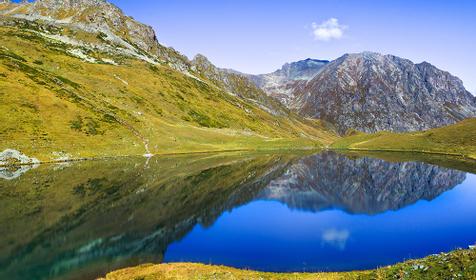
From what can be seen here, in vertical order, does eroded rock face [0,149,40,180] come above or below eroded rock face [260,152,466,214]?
below

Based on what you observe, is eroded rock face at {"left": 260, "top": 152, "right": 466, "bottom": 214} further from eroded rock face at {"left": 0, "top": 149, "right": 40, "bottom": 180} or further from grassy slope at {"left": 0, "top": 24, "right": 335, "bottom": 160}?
eroded rock face at {"left": 0, "top": 149, "right": 40, "bottom": 180}

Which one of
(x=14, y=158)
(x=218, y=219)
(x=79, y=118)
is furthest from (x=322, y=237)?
(x=79, y=118)

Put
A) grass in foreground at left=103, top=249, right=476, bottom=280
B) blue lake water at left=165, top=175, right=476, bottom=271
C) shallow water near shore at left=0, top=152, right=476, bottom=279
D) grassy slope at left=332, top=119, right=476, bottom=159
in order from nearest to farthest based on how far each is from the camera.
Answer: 1. grass in foreground at left=103, top=249, right=476, bottom=280
2. shallow water near shore at left=0, top=152, right=476, bottom=279
3. blue lake water at left=165, top=175, right=476, bottom=271
4. grassy slope at left=332, top=119, right=476, bottom=159

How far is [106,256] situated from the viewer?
39.1m

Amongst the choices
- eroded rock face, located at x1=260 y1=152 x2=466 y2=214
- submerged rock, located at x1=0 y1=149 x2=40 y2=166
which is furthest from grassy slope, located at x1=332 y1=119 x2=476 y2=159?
submerged rock, located at x1=0 y1=149 x2=40 y2=166

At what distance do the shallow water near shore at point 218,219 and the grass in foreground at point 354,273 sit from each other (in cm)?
324

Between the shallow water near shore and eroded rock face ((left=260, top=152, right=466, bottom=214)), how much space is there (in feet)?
1.28

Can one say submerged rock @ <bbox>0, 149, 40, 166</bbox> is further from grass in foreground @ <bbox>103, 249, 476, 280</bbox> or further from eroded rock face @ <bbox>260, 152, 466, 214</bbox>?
grass in foreground @ <bbox>103, 249, 476, 280</bbox>

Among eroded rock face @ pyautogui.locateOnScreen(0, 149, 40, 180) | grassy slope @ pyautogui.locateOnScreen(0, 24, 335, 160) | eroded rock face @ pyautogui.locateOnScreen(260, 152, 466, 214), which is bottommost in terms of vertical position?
eroded rock face @ pyautogui.locateOnScreen(0, 149, 40, 180)

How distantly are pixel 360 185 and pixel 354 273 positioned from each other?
214ft

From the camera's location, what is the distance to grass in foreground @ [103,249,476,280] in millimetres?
24328

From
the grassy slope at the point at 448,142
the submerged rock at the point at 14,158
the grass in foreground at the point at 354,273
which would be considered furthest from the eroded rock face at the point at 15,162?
the grassy slope at the point at 448,142

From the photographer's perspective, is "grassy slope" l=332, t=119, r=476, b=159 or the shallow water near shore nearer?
the shallow water near shore

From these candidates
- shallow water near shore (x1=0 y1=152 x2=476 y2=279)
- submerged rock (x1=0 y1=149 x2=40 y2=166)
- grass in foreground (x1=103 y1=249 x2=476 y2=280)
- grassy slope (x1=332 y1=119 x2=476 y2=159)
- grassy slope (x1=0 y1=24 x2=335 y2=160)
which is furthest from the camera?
grassy slope (x1=332 y1=119 x2=476 y2=159)
